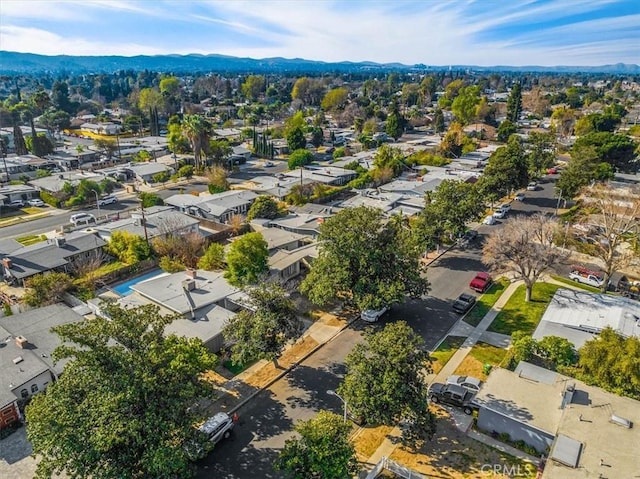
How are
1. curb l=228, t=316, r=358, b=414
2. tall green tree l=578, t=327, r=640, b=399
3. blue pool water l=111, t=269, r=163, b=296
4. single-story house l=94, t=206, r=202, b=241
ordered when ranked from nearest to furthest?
1. tall green tree l=578, t=327, r=640, b=399
2. curb l=228, t=316, r=358, b=414
3. blue pool water l=111, t=269, r=163, b=296
4. single-story house l=94, t=206, r=202, b=241

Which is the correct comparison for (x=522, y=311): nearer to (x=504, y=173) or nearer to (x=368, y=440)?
(x=368, y=440)

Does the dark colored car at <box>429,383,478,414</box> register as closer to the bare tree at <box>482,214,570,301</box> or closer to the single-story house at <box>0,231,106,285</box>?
the bare tree at <box>482,214,570,301</box>

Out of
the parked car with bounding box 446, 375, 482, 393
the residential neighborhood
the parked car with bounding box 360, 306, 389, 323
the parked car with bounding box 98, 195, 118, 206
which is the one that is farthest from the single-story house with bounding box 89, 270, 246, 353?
the parked car with bounding box 98, 195, 118, 206

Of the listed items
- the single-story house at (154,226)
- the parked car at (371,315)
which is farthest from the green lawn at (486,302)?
the single-story house at (154,226)

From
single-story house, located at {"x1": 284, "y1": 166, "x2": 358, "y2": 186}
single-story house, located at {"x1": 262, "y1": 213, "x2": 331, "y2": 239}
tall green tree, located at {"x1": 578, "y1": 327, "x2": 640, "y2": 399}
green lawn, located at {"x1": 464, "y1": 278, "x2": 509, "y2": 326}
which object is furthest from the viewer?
single-story house, located at {"x1": 284, "y1": 166, "x2": 358, "y2": 186}

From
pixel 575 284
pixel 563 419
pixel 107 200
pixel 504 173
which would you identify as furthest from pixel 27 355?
pixel 504 173

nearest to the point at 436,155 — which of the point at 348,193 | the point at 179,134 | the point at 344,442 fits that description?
the point at 348,193
